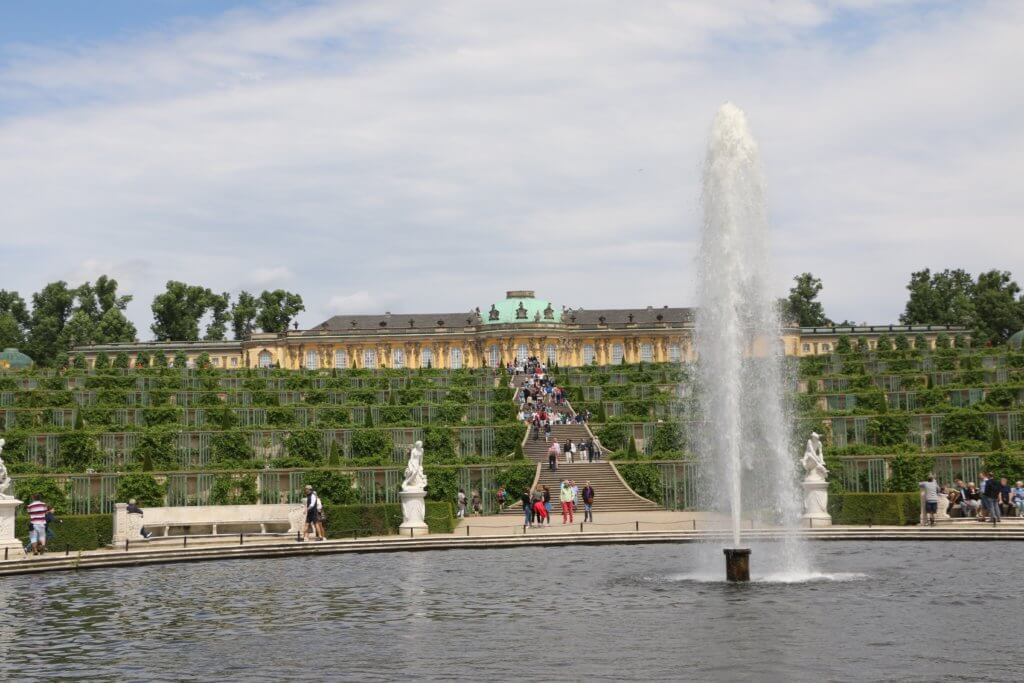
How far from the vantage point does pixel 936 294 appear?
136m

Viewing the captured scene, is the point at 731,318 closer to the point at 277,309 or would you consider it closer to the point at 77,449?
the point at 77,449

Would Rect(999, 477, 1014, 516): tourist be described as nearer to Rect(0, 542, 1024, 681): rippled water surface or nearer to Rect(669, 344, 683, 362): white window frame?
Rect(0, 542, 1024, 681): rippled water surface

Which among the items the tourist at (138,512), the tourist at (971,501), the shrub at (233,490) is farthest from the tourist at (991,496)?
the shrub at (233,490)

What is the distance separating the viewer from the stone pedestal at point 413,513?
36438 mm

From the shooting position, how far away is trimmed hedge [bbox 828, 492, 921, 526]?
122 feet

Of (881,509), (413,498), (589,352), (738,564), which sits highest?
(589,352)

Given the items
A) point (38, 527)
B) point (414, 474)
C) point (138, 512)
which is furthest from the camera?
point (414, 474)

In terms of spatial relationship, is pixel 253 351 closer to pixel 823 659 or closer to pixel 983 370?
pixel 983 370

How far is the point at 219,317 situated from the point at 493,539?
118m

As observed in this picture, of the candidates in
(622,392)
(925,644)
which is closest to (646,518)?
(925,644)

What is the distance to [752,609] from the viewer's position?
21203 millimetres

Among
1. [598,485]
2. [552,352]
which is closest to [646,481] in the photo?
[598,485]

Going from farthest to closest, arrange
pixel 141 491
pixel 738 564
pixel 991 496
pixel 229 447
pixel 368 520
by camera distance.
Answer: pixel 229 447 < pixel 141 491 < pixel 368 520 < pixel 991 496 < pixel 738 564

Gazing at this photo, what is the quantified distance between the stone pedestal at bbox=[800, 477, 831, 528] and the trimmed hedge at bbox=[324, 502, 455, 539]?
10.5 meters
